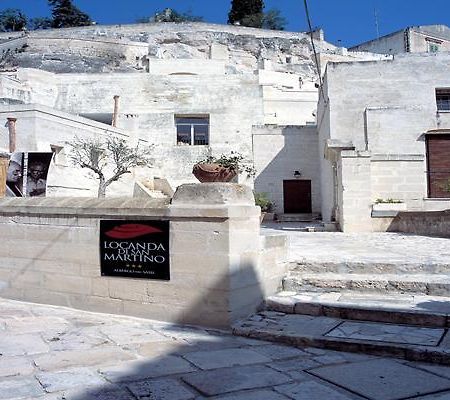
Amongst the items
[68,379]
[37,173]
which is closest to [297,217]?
[37,173]

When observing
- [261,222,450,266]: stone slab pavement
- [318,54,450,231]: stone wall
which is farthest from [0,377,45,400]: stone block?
[318,54,450,231]: stone wall

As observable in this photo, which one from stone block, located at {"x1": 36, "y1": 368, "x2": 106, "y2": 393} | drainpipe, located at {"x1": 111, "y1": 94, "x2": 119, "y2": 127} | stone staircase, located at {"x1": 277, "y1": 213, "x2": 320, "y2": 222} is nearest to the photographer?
stone block, located at {"x1": 36, "y1": 368, "x2": 106, "y2": 393}

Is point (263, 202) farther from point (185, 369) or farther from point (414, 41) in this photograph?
point (414, 41)

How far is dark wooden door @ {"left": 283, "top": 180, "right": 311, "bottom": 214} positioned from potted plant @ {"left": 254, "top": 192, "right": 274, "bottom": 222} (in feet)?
4.41

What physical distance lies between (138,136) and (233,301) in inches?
929

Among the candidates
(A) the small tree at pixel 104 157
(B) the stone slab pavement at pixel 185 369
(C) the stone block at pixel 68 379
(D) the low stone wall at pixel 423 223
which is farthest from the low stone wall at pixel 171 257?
(A) the small tree at pixel 104 157

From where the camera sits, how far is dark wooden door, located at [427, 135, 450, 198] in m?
15.2

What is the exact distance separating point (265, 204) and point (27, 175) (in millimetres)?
15171

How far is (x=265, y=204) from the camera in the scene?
21.6 metres

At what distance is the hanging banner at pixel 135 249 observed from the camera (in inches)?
204

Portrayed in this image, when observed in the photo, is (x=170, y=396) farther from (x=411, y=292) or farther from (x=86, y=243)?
(x=411, y=292)

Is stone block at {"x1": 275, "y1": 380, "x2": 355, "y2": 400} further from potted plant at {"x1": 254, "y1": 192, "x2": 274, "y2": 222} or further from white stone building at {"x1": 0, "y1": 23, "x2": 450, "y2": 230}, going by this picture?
potted plant at {"x1": 254, "y1": 192, "x2": 274, "y2": 222}

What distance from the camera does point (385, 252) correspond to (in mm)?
7496

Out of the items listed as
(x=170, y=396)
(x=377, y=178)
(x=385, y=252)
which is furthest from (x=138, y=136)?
(x=170, y=396)
